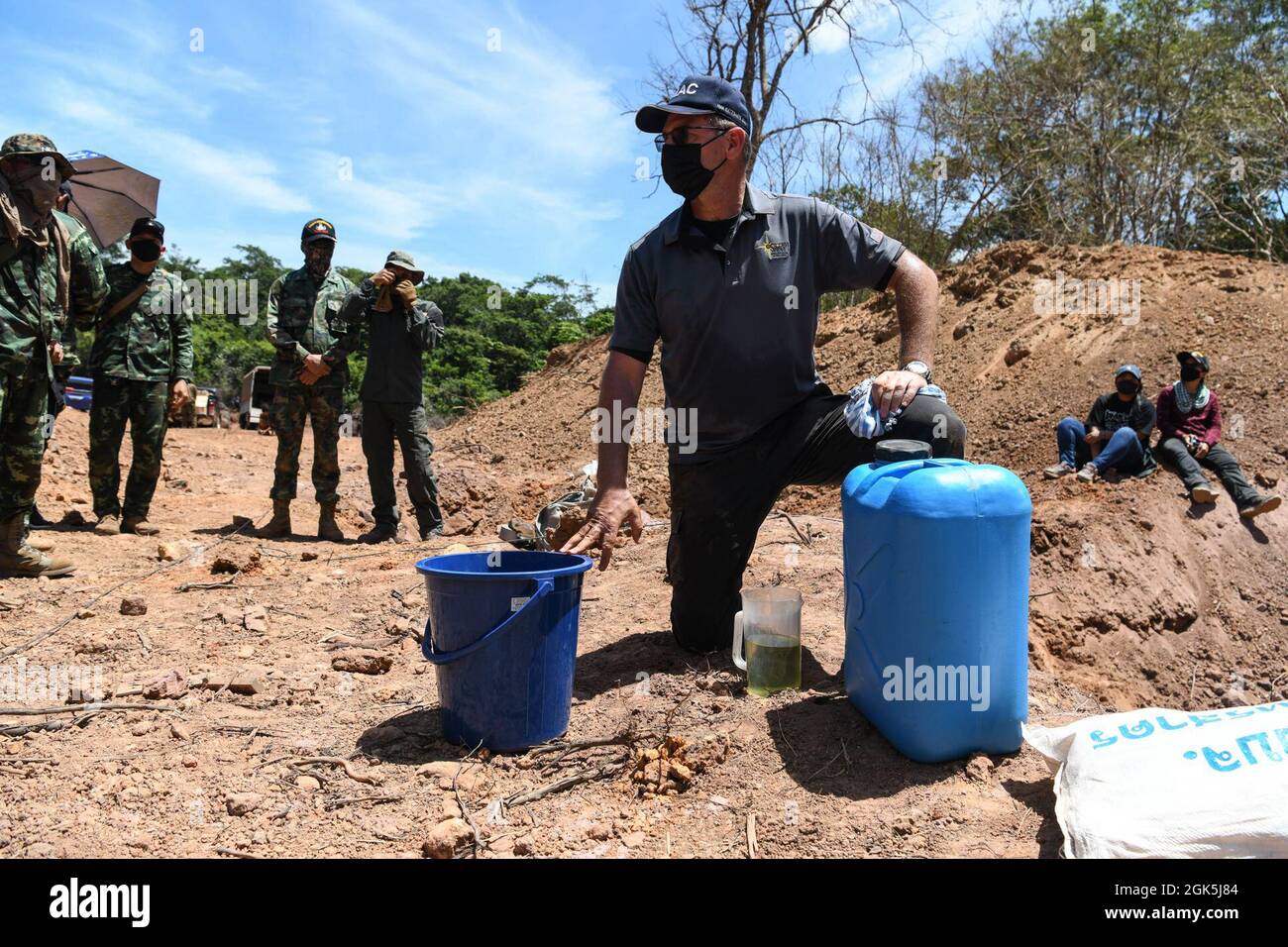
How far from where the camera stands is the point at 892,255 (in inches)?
124

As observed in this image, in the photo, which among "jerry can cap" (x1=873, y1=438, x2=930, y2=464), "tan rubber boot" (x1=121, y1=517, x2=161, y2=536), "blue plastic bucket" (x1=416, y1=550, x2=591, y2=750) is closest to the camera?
"jerry can cap" (x1=873, y1=438, x2=930, y2=464)

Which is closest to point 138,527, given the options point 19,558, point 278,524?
point 278,524

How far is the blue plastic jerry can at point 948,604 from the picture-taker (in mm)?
2189

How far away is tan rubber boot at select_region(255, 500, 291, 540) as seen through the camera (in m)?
6.53

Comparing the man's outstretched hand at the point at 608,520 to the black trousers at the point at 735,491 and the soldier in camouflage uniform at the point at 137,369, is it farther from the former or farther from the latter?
the soldier in camouflage uniform at the point at 137,369

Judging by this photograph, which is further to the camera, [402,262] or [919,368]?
[402,262]

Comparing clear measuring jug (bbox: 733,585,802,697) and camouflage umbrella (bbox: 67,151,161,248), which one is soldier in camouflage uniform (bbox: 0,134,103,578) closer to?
camouflage umbrella (bbox: 67,151,161,248)

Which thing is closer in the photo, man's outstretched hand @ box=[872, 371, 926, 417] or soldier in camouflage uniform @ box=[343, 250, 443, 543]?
man's outstretched hand @ box=[872, 371, 926, 417]

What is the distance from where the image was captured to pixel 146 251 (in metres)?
6.18

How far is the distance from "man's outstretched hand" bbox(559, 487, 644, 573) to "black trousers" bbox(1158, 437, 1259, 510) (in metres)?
5.50

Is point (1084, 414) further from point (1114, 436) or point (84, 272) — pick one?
point (84, 272)

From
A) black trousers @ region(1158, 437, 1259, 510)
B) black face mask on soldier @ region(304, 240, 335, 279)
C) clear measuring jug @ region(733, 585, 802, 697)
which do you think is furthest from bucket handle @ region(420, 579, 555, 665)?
black trousers @ region(1158, 437, 1259, 510)

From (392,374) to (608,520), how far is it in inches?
158

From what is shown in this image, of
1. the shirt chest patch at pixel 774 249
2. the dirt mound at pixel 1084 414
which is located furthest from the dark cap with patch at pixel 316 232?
the shirt chest patch at pixel 774 249
